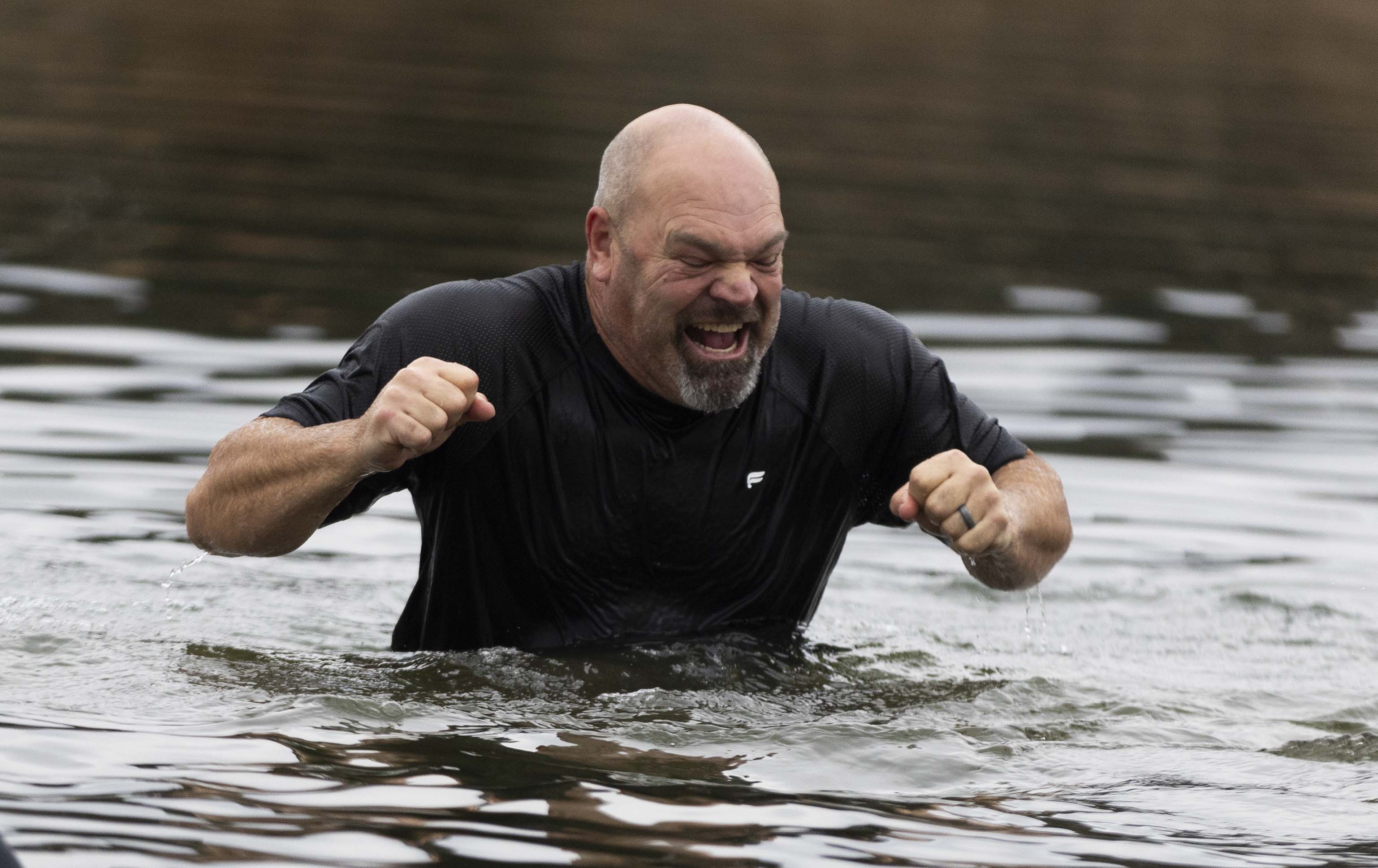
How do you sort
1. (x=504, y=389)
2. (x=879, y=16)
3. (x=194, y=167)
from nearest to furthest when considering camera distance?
1. (x=504, y=389)
2. (x=194, y=167)
3. (x=879, y=16)

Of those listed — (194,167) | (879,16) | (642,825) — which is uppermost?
(879,16)

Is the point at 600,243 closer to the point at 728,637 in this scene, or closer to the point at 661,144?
the point at 661,144

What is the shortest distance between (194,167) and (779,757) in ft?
44.2

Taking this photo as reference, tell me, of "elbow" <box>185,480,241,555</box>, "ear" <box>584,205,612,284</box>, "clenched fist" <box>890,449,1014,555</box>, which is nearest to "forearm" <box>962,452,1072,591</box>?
"clenched fist" <box>890,449,1014,555</box>

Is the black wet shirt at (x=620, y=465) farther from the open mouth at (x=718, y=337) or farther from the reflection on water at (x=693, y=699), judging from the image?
the open mouth at (x=718, y=337)

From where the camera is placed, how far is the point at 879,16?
130 ft

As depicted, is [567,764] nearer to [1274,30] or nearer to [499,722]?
[499,722]

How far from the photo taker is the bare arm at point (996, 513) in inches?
198

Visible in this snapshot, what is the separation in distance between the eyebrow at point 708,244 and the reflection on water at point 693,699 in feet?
4.05

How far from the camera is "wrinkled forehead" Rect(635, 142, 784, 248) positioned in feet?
17.5

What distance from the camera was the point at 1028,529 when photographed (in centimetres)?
555

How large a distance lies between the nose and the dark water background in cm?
112

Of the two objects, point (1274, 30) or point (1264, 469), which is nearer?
point (1264, 469)

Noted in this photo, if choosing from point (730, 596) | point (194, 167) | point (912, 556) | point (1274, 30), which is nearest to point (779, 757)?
point (730, 596)
